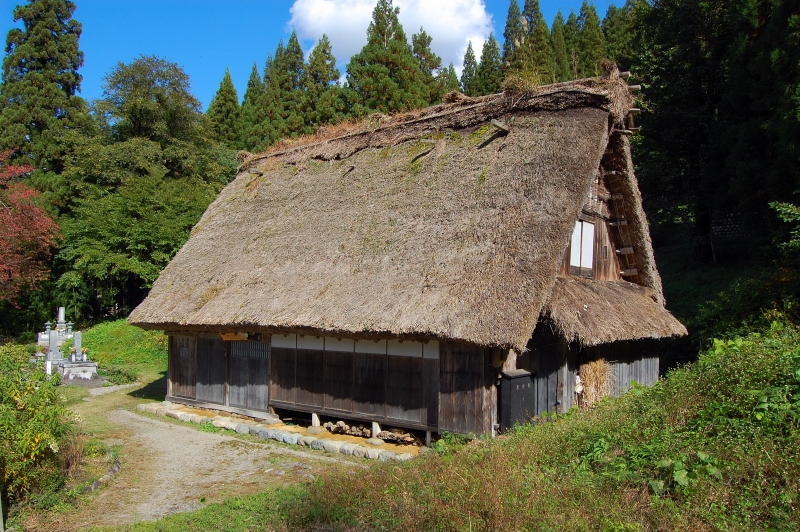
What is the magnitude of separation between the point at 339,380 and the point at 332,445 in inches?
53.9

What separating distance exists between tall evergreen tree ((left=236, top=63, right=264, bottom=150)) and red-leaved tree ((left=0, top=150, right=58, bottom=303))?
48.0 ft

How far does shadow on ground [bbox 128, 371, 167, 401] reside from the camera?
17.5 metres

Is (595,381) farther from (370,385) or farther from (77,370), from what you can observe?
(77,370)

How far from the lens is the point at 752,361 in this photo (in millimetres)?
7348

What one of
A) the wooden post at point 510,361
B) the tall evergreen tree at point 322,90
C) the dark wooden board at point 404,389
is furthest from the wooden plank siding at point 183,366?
the tall evergreen tree at point 322,90

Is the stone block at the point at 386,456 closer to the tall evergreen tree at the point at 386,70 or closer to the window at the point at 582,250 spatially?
the window at the point at 582,250

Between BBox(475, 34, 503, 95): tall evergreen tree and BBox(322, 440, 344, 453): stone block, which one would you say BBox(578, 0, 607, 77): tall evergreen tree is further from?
BBox(322, 440, 344, 453): stone block

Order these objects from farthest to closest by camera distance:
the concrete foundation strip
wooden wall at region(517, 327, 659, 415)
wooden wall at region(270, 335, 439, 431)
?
wooden wall at region(517, 327, 659, 415), wooden wall at region(270, 335, 439, 431), the concrete foundation strip

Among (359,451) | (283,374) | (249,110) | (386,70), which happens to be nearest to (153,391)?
(283,374)

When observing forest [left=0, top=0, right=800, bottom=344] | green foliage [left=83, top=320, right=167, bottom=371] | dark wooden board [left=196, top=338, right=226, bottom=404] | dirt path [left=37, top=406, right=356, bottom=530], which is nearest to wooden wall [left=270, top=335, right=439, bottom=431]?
dirt path [left=37, top=406, right=356, bottom=530]

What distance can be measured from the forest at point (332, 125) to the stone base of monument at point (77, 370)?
600cm

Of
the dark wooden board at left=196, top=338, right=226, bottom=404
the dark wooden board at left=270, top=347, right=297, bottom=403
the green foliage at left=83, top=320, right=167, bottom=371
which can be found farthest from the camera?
the green foliage at left=83, top=320, right=167, bottom=371

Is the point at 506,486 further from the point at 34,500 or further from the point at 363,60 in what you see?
the point at 363,60

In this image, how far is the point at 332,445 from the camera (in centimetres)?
1093
